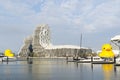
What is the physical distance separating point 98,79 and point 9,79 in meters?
17.2

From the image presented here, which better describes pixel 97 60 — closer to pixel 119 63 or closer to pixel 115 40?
pixel 115 40

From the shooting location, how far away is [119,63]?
111m

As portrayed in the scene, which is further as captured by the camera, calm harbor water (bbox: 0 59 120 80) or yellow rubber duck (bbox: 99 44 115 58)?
yellow rubber duck (bbox: 99 44 115 58)

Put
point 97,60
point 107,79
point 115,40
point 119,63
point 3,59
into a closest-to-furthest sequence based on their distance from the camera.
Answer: point 107,79
point 119,63
point 115,40
point 97,60
point 3,59

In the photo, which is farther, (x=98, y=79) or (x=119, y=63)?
(x=119, y=63)

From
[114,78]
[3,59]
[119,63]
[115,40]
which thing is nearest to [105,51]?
[115,40]

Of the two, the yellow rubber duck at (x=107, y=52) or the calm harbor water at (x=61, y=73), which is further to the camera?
the yellow rubber duck at (x=107, y=52)

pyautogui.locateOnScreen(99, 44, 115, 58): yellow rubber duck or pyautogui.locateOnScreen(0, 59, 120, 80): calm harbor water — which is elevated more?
pyautogui.locateOnScreen(99, 44, 115, 58): yellow rubber duck

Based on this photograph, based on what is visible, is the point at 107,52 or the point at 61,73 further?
the point at 107,52

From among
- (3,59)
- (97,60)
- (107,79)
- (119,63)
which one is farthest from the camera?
(3,59)

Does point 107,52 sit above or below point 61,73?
above

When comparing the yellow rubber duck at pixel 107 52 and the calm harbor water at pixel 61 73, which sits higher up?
the yellow rubber duck at pixel 107 52

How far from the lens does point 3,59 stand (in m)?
187

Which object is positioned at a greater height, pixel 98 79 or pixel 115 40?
pixel 115 40
